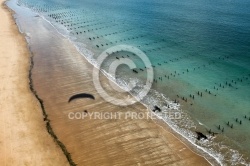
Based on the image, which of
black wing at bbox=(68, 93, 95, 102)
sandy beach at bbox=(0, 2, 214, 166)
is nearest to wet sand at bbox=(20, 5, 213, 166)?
sandy beach at bbox=(0, 2, 214, 166)

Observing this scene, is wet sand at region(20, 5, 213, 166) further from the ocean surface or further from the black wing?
the ocean surface

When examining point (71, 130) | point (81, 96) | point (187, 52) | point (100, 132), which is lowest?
point (71, 130)

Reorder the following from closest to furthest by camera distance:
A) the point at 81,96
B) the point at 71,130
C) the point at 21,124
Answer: the point at 71,130 → the point at 21,124 → the point at 81,96

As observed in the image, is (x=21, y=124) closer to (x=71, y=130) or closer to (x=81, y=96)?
(x=71, y=130)
